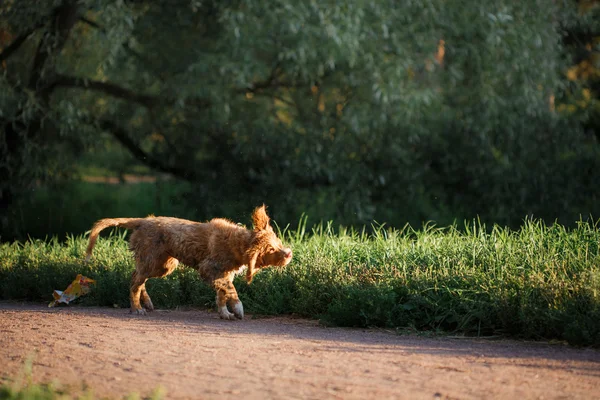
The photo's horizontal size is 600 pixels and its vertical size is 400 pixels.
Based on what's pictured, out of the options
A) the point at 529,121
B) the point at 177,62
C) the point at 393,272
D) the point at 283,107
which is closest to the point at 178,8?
the point at 177,62

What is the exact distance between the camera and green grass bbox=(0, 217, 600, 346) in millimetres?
6617

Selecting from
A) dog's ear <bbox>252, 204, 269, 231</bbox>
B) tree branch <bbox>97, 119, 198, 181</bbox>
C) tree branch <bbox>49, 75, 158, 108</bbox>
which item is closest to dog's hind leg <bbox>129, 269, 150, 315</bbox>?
dog's ear <bbox>252, 204, 269, 231</bbox>

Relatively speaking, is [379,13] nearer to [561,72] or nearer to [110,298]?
[561,72]

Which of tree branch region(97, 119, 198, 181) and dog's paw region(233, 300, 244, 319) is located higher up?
tree branch region(97, 119, 198, 181)

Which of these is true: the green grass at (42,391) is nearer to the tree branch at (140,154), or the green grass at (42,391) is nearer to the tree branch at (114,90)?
the tree branch at (114,90)

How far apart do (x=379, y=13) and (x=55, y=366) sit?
1034 cm

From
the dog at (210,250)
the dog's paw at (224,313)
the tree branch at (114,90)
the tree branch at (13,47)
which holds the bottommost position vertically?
the dog's paw at (224,313)

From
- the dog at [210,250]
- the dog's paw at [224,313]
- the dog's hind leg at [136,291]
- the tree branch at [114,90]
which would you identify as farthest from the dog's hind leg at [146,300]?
the tree branch at [114,90]

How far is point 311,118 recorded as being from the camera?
16.4 metres

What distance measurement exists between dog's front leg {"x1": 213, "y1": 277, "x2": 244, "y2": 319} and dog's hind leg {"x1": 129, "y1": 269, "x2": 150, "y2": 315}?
0.88m

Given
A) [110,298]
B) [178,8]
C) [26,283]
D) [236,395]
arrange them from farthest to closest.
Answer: [178,8] → [26,283] → [110,298] → [236,395]

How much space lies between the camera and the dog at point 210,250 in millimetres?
7723

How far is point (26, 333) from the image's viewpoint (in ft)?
22.4

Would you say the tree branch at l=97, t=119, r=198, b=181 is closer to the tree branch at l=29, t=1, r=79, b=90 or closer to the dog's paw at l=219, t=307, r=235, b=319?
the tree branch at l=29, t=1, r=79, b=90
